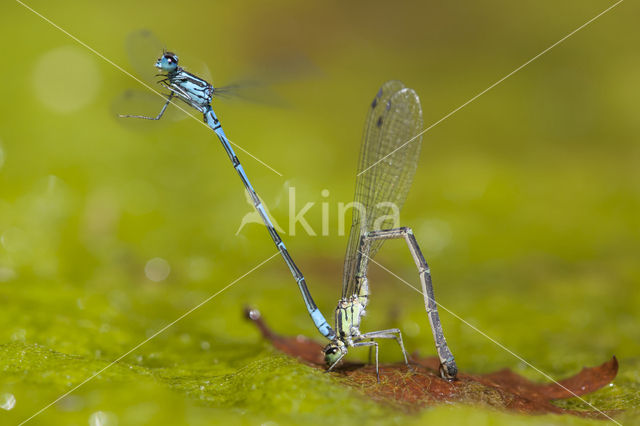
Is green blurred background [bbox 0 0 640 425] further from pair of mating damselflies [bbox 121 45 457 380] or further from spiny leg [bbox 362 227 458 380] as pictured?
spiny leg [bbox 362 227 458 380]

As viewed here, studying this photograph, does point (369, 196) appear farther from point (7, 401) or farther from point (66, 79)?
point (66, 79)

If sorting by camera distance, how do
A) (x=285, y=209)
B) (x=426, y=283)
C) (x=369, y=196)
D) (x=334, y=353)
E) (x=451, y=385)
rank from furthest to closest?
1. (x=285, y=209)
2. (x=369, y=196)
3. (x=426, y=283)
4. (x=334, y=353)
5. (x=451, y=385)

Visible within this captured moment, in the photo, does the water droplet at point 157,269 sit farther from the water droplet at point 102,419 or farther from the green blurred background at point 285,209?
the water droplet at point 102,419

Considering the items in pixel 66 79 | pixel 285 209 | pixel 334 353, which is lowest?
pixel 334 353

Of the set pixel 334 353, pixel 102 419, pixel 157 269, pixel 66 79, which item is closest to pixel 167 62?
pixel 334 353

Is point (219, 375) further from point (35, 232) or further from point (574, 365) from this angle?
point (35, 232)

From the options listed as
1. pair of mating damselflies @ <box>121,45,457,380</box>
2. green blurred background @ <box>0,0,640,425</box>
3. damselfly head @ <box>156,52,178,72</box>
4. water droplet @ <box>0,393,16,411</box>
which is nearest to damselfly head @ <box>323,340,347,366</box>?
pair of mating damselflies @ <box>121,45,457,380</box>

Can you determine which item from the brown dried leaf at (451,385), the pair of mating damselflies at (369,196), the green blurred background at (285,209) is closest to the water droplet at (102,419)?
the green blurred background at (285,209)
